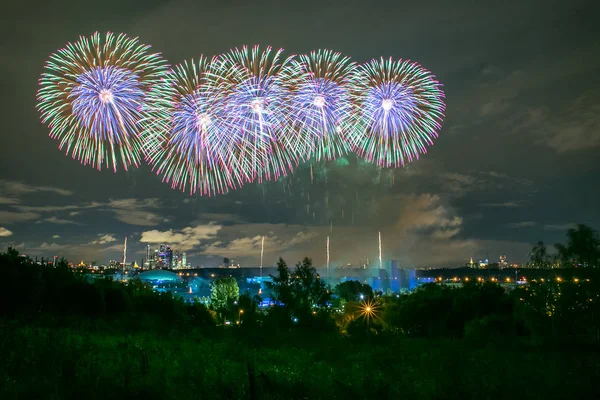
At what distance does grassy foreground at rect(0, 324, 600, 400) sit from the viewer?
946 cm

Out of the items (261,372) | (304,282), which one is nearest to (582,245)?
(304,282)

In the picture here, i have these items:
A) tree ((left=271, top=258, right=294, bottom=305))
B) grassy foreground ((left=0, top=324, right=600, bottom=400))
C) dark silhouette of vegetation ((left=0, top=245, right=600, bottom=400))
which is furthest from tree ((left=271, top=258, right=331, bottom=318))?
grassy foreground ((left=0, top=324, right=600, bottom=400))

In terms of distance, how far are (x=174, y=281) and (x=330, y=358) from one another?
529 feet

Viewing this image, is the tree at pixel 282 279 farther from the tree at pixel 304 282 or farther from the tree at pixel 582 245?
the tree at pixel 582 245

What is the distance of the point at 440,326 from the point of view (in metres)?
34.8

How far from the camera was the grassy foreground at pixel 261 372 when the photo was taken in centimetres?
946

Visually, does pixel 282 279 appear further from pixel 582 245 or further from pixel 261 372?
pixel 261 372

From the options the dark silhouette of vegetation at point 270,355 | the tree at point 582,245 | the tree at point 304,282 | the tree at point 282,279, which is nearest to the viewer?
the dark silhouette of vegetation at point 270,355

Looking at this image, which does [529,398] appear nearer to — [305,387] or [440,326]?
[305,387]

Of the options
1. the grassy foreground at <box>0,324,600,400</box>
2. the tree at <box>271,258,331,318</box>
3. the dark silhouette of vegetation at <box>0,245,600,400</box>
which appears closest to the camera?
the grassy foreground at <box>0,324,600,400</box>

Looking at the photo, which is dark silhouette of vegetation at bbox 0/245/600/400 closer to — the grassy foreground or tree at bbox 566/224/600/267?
the grassy foreground

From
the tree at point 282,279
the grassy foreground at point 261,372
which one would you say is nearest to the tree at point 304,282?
the tree at point 282,279

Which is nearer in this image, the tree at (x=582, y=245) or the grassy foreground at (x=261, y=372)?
the grassy foreground at (x=261, y=372)

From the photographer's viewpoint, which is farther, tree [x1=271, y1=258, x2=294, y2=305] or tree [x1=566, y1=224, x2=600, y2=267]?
tree [x1=271, y1=258, x2=294, y2=305]
